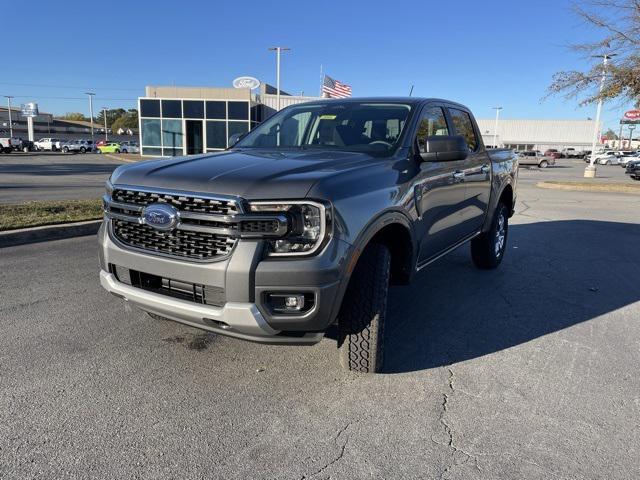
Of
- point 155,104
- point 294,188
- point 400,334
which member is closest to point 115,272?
point 294,188

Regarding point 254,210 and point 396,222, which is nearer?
point 254,210

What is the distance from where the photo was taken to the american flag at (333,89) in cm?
2872

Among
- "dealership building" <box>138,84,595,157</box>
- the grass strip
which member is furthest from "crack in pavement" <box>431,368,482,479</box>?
"dealership building" <box>138,84,595,157</box>

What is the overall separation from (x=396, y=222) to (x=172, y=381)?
1788 mm

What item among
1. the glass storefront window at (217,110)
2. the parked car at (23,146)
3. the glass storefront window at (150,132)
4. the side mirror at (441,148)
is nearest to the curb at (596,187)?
the side mirror at (441,148)

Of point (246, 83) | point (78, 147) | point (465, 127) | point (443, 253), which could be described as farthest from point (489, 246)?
point (78, 147)

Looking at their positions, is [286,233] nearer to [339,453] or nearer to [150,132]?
[339,453]

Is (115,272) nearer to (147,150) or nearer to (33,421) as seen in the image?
(33,421)

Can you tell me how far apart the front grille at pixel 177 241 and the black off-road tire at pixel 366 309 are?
853 millimetres

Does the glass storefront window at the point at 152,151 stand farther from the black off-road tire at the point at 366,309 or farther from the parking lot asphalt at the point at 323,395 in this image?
the black off-road tire at the point at 366,309

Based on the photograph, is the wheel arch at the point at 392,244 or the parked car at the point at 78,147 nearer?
the wheel arch at the point at 392,244

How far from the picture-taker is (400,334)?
410 centimetres

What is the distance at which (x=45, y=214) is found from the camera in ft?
26.3

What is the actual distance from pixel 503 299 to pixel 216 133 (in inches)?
1235
